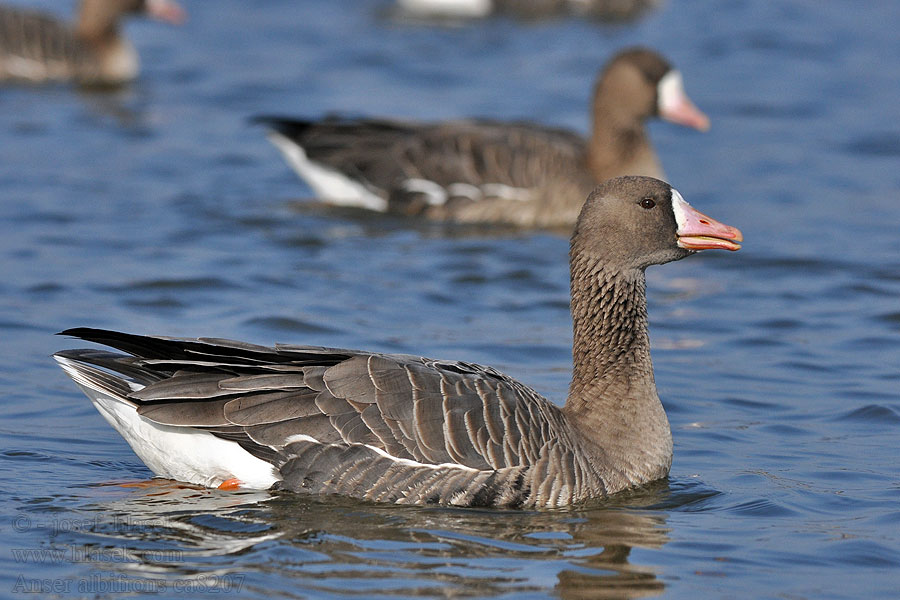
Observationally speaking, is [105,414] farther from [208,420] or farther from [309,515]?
[309,515]

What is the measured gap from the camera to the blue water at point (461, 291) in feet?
22.1

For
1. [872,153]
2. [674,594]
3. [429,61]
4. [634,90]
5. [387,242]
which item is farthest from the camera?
[429,61]

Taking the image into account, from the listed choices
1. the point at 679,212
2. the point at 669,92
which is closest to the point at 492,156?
the point at 669,92

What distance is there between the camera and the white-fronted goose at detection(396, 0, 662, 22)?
24594 millimetres

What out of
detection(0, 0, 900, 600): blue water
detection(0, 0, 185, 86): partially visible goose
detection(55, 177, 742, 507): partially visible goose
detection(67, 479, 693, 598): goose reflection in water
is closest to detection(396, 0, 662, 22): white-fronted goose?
detection(0, 0, 900, 600): blue water

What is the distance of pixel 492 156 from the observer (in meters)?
14.4

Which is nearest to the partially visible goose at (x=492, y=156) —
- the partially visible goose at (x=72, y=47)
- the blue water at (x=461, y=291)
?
the blue water at (x=461, y=291)

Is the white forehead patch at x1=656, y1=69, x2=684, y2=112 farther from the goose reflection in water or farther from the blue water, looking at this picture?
the goose reflection in water

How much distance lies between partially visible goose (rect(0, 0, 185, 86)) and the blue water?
0.68 metres

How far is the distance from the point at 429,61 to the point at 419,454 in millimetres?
14828

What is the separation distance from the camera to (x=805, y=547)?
7.05 meters

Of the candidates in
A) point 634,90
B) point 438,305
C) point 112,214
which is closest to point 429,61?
point 634,90

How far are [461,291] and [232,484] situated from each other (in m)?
5.20

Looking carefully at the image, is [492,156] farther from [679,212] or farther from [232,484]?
[232,484]
